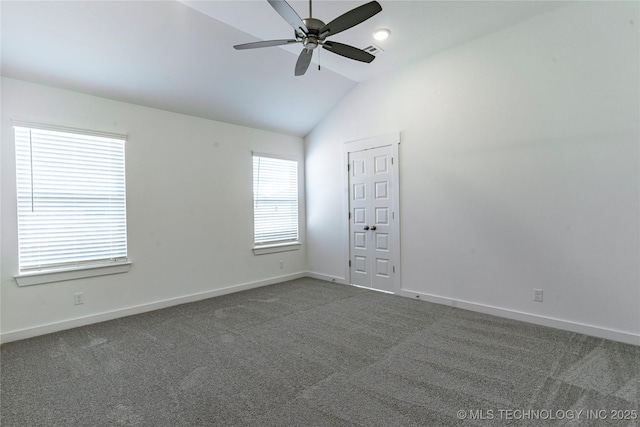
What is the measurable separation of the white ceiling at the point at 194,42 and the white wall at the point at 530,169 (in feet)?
1.34

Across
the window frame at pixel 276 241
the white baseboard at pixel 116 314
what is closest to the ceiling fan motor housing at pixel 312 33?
the window frame at pixel 276 241

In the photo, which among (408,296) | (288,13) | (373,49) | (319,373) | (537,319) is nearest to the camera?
(288,13)

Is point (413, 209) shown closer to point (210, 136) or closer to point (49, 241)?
point (210, 136)

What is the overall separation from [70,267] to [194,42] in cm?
286

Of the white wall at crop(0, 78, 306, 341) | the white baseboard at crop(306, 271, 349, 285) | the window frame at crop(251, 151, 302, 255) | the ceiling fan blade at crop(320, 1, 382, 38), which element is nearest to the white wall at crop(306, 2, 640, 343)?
the white baseboard at crop(306, 271, 349, 285)

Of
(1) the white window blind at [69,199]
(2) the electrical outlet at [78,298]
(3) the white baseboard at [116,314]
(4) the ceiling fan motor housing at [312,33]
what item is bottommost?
(3) the white baseboard at [116,314]

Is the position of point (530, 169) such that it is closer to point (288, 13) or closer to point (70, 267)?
point (288, 13)

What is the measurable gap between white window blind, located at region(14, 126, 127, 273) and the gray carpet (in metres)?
0.86

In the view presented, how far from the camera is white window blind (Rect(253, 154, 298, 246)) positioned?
210 inches

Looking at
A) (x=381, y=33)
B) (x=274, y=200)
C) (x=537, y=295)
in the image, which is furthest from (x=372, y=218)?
(x=381, y=33)

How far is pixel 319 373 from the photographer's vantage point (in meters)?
2.47

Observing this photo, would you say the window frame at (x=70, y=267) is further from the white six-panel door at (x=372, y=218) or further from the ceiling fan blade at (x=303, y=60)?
the white six-panel door at (x=372, y=218)

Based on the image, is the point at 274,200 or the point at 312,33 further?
the point at 274,200

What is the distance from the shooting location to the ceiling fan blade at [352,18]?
2033 mm
